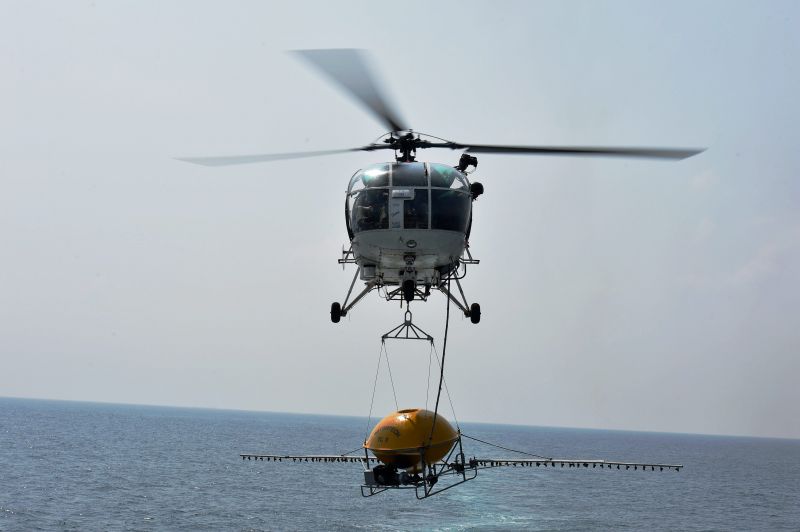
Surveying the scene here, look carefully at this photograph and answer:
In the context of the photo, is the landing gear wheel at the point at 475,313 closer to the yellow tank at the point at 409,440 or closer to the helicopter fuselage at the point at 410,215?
the helicopter fuselage at the point at 410,215

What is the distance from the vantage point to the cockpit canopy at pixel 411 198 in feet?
62.8

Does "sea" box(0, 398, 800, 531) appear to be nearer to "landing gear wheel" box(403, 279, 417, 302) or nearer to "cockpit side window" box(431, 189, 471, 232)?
"landing gear wheel" box(403, 279, 417, 302)

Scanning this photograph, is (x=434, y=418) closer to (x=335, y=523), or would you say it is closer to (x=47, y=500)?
(x=335, y=523)

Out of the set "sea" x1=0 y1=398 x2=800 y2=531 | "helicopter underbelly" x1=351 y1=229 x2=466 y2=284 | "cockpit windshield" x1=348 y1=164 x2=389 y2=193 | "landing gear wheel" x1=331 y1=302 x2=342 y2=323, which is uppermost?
"cockpit windshield" x1=348 y1=164 x2=389 y2=193

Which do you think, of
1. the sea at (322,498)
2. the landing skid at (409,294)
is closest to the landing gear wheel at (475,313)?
the landing skid at (409,294)

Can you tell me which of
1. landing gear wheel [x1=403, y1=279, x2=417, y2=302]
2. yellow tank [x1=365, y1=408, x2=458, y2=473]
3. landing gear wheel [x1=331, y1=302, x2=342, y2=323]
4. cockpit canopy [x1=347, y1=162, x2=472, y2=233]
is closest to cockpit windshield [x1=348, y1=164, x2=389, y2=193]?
cockpit canopy [x1=347, y1=162, x2=472, y2=233]

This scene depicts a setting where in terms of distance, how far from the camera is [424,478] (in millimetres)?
18938

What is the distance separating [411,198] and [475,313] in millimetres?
4056

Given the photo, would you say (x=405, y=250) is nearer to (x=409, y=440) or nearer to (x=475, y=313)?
Result: (x=475, y=313)

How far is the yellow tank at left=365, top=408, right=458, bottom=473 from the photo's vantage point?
19.5m

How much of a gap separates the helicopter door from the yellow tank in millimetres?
5020

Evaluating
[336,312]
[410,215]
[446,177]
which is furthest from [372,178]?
[336,312]

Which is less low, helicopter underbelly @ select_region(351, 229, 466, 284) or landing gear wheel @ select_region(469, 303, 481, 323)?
helicopter underbelly @ select_region(351, 229, 466, 284)

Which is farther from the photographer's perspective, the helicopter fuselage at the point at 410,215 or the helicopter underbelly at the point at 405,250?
the helicopter underbelly at the point at 405,250
